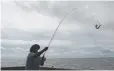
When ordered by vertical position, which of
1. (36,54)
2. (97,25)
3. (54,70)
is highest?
(97,25)

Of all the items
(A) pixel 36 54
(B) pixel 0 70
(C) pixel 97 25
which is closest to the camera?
(A) pixel 36 54

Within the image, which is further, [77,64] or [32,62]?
[77,64]

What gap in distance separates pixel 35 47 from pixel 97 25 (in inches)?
199

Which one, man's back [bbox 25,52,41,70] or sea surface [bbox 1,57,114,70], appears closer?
man's back [bbox 25,52,41,70]

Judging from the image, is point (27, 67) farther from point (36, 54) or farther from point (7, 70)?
point (7, 70)

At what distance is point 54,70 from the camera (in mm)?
9742

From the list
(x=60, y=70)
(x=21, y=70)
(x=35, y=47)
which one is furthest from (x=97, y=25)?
(x=35, y=47)

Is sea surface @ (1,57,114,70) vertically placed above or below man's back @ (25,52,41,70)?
below

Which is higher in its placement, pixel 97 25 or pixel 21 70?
pixel 97 25

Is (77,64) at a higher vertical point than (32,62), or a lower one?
lower

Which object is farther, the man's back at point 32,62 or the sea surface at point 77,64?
the sea surface at point 77,64

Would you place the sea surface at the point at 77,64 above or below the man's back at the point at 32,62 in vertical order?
below

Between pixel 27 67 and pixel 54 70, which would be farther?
pixel 54 70

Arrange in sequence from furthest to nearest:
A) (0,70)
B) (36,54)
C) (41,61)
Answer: (0,70) → (41,61) → (36,54)
